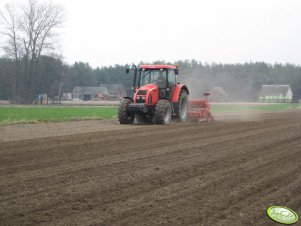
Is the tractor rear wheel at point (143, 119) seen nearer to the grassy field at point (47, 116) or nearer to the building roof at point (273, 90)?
the grassy field at point (47, 116)

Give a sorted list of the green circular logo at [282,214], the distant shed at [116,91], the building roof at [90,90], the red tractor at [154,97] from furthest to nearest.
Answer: the building roof at [90,90]
the distant shed at [116,91]
the red tractor at [154,97]
the green circular logo at [282,214]

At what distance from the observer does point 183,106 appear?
1814cm

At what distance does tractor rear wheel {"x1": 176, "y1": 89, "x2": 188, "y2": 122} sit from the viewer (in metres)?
17.7

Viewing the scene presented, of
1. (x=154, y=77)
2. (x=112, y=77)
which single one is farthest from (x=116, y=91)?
(x=154, y=77)

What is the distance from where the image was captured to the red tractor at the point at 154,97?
16078 millimetres

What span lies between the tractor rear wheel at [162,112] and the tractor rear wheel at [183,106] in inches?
47.1

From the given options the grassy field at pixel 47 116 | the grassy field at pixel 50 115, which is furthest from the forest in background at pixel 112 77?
the grassy field at pixel 47 116

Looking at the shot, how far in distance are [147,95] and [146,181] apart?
9.85m

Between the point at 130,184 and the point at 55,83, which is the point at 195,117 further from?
the point at 55,83

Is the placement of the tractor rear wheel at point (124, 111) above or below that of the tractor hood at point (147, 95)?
below

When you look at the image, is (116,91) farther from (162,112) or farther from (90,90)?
(162,112)

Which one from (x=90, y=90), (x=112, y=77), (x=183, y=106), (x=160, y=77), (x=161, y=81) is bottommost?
(x=183, y=106)

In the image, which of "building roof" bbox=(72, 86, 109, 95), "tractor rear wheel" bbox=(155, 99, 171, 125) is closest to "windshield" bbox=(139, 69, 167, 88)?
"tractor rear wheel" bbox=(155, 99, 171, 125)

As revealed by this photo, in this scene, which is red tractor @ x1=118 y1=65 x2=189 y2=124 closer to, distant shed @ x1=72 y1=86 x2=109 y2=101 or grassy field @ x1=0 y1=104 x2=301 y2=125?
grassy field @ x1=0 y1=104 x2=301 y2=125
